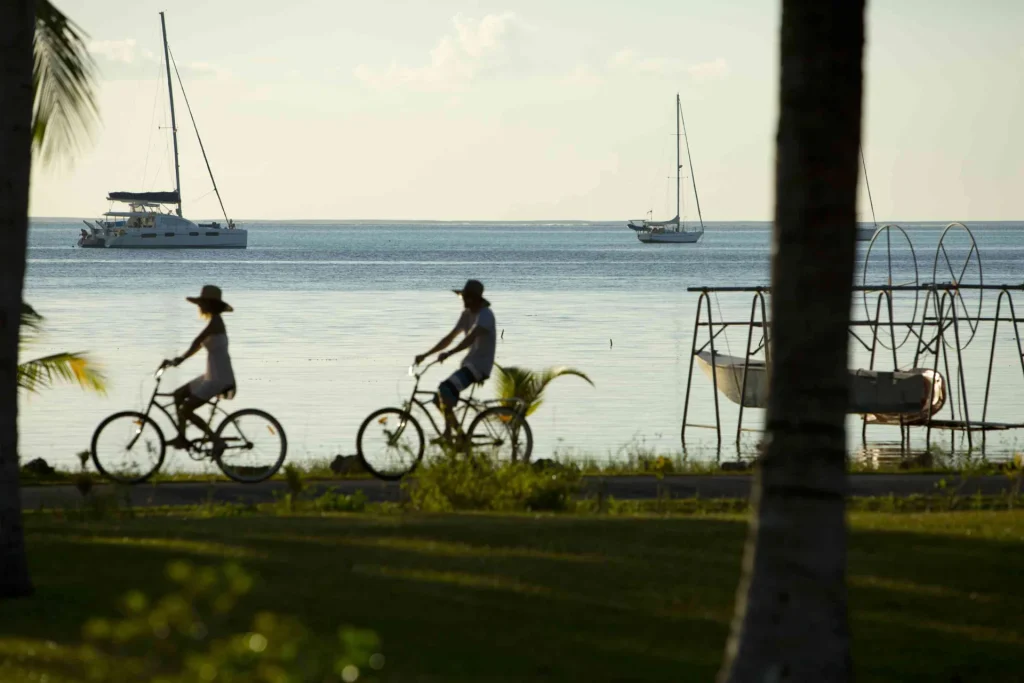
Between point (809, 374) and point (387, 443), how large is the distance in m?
8.82

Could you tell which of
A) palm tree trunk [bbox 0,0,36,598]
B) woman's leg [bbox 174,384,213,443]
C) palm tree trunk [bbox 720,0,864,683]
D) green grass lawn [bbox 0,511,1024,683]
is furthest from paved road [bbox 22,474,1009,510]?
palm tree trunk [bbox 720,0,864,683]

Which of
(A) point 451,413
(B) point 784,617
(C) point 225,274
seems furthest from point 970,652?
(C) point 225,274

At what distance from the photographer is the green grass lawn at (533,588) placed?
22.4 feet

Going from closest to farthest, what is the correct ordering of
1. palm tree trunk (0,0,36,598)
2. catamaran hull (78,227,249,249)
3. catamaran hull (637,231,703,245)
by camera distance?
palm tree trunk (0,0,36,598), catamaran hull (78,227,249,249), catamaran hull (637,231,703,245)

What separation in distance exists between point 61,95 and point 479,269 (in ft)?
283

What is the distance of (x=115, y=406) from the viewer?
24750 mm

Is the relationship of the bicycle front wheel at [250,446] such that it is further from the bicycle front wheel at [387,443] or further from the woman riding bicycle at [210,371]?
the bicycle front wheel at [387,443]

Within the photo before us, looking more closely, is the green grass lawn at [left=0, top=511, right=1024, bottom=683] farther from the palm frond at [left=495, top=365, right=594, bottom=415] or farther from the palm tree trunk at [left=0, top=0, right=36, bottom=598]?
the palm frond at [left=495, top=365, right=594, bottom=415]

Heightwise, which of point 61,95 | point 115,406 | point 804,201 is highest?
point 61,95

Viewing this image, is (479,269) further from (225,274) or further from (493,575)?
(493,575)

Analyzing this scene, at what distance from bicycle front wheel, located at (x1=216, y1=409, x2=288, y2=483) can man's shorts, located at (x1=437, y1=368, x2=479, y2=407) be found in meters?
1.55

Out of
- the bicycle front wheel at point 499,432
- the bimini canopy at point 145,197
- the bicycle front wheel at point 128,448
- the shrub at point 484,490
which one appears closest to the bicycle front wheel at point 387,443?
the bicycle front wheel at point 499,432

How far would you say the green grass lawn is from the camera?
22.4 ft

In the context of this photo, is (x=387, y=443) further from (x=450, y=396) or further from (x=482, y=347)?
(x=482, y=347)
